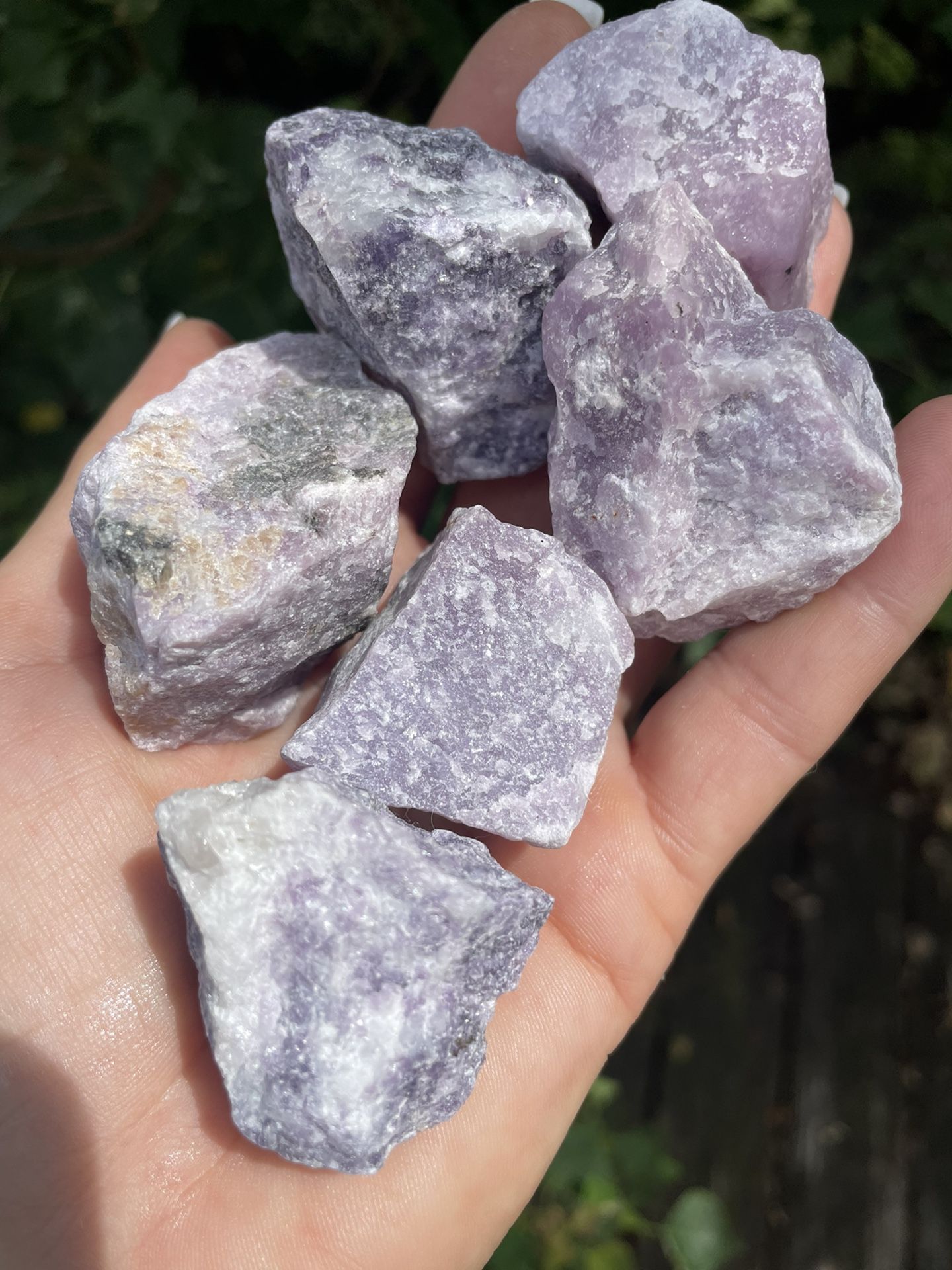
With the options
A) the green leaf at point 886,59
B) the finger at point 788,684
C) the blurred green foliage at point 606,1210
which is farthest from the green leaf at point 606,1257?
the green leaf at point 886,59

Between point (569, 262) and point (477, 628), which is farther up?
point (569, 262)

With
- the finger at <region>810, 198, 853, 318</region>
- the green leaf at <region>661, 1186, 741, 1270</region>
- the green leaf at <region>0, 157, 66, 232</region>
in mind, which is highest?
the green leaf at <region>0, 157, 66, 232</region>

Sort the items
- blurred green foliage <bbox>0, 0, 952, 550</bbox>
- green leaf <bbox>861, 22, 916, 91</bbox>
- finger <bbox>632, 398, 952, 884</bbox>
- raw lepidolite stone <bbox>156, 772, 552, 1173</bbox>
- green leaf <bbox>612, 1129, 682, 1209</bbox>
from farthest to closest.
A: green leaf <bbox>861, 22, 916, 91</bbox> < green leaf <bbox>612, 1129, 682, 1209</bbox> < blurred green foliage <bbox>0, 0, 952, 550</bbox> < finger <bbox>632, 398, 952, 884</bbox> < raw lepidolite stone <bbox>156, 772, 552, 1173</bbox>

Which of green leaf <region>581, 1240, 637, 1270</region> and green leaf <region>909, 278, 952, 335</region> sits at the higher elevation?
green leaf <region>909, 278, 952, 335</region>

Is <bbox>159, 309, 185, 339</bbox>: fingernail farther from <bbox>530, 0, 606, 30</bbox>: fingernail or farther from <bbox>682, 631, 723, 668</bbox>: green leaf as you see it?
<bbox>682, 631, 723, 668</bbox>: green leaf

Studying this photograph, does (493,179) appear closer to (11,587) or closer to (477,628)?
(477,628)

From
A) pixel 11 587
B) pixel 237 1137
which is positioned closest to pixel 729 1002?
pixel 237 1137

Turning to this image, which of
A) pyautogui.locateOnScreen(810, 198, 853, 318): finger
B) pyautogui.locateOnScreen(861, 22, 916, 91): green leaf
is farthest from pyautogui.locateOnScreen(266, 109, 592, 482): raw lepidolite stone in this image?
pyautogui.locateOnScreen(861, 22, 916, 91): green leaf
